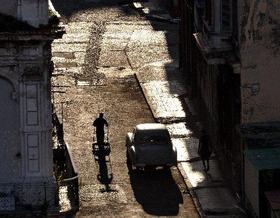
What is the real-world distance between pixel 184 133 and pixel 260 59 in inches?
425

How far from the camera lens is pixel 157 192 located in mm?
43344

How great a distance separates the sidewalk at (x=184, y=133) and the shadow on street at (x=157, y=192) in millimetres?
578

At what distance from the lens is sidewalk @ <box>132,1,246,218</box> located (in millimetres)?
41938

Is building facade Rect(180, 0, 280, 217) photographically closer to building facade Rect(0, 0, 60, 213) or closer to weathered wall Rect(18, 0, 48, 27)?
building facade Rect(0, 0, 60, 213)

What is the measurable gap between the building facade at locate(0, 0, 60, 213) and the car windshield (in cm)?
809

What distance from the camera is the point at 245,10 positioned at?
40125 mm

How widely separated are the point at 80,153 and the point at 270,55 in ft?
33.3

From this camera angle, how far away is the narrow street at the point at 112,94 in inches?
1667

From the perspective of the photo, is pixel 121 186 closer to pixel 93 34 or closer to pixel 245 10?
pixel 245 10

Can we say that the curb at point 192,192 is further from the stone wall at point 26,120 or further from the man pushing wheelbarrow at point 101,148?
the stone wall at point 26,120

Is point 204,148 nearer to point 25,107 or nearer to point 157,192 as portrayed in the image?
point 157,192

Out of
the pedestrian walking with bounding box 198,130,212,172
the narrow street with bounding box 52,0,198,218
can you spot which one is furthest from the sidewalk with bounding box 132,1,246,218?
the pedestrian walking with bounding box 198,130,212,172

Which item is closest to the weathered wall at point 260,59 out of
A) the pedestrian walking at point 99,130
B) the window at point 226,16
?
the window at point 226,16

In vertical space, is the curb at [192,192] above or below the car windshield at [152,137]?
below
